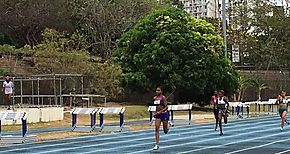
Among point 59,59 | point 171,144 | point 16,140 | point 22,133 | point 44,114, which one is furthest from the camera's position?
point 59,59

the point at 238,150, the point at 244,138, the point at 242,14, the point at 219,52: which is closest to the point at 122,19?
the point at 219,52

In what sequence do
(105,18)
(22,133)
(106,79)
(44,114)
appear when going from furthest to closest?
(105,18) → (106,79) → (44,114) → (22,133)

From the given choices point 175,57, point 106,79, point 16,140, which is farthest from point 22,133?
point 175,57

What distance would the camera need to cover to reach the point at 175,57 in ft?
147

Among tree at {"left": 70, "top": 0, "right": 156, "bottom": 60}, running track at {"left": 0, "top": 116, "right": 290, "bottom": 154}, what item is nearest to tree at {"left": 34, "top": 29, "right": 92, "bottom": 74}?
Answer: tree at {"left": 70, "top": 0, "right": 156, "bottom": 60}

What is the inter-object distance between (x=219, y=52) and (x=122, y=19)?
1138cm

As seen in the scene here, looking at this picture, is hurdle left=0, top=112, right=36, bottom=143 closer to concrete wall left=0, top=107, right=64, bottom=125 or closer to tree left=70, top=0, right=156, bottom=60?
concrete wall left=0, top=107, right=64, bottom=125

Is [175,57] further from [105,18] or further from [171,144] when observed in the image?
[171,144]

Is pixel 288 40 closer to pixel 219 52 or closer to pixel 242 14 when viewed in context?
pixel 242 14

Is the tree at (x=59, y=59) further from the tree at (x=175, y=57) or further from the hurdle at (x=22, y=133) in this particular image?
the hurdle at (x=22, y=133)

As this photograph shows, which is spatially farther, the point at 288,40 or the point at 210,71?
the point at 288,40

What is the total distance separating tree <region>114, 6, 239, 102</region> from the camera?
44.8 metres

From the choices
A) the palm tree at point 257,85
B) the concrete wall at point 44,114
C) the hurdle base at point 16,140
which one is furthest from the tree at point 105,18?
the hurdle base at point 16,140

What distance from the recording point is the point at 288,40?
67938 millimetres
